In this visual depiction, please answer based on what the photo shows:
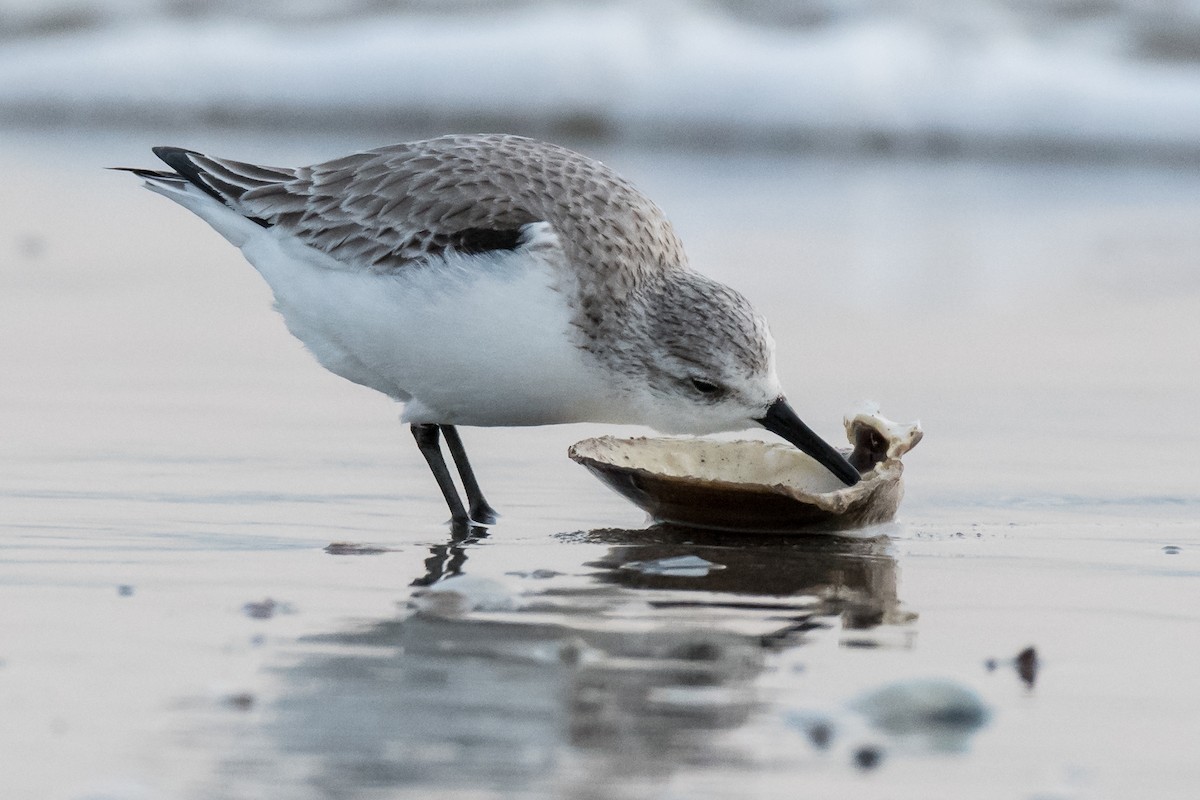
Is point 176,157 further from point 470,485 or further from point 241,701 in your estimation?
point 241,701

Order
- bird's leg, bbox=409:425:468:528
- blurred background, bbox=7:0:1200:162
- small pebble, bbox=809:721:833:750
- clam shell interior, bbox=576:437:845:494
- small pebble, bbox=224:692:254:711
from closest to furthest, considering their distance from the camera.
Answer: small pebble, bbox=809:721:833:750 → small pebble, bbox=224:692:254:711 → bird's leg, bbox=409:425:468:528 → clam shell interior, bbox=576:437:845:494 → blurred background, bbox=7:0:1200:162

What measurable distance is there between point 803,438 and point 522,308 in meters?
0.73

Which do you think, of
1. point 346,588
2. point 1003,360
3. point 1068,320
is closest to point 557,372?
point 346,588

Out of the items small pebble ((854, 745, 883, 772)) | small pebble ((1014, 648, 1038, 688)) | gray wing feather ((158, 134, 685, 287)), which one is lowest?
small pebble ((854, 745, 883, 772))

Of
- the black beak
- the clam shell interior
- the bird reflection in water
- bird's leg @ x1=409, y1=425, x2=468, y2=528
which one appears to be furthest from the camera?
the clam shell interior

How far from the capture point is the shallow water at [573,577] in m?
2.73

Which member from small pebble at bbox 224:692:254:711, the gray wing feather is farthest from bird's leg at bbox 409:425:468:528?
small pebble at bbox 224:692:254:711

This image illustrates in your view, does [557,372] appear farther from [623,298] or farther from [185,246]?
[185,246]

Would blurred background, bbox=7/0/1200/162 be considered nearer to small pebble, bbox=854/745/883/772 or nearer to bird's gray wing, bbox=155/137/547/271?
bird's gray wing, bbox=155/137/547/271

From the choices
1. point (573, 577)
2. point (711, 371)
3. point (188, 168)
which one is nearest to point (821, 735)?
point (573, 577)

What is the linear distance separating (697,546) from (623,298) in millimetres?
601

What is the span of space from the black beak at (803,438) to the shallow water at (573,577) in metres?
0.16

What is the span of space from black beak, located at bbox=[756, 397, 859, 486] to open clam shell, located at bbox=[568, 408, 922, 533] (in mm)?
53

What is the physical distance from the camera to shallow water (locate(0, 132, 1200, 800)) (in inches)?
108
